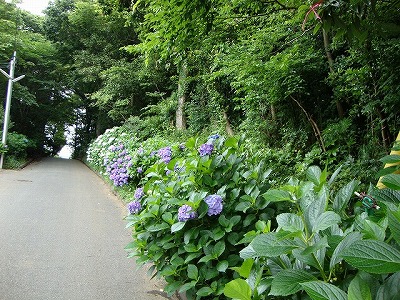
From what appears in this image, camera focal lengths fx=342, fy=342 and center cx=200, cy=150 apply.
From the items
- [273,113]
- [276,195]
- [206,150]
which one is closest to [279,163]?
[273,113]

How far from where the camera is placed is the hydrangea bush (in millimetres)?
2521

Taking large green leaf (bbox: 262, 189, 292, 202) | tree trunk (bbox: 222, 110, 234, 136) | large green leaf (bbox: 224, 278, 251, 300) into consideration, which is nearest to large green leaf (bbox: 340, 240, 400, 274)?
large green leaf (bbox: 224, 278, 251, 300)

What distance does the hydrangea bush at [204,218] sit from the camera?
252 centimetres

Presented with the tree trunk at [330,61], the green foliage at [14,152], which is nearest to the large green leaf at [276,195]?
the tree trunk at [330,61]

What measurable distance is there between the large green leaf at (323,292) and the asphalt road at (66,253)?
2796 mm

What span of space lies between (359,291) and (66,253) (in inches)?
179

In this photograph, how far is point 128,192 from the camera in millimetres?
8516

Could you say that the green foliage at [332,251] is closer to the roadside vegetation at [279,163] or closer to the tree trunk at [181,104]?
the roadside vegetation at [279,163]

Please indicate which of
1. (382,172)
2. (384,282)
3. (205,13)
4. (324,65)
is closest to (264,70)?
(324,65)

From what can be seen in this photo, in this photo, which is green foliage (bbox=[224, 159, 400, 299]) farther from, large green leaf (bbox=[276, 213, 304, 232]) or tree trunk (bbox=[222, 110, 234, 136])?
tree trunk (bbox=[222, 110, 234, 136])

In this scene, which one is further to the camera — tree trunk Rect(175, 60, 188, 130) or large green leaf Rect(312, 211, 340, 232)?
tree trunk Rect(175, 60, 188, 130)

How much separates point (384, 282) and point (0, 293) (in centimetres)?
362

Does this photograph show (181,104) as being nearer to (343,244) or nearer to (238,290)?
(238,290)

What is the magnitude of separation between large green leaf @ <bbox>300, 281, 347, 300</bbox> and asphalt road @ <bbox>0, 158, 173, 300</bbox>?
2.80 meters
